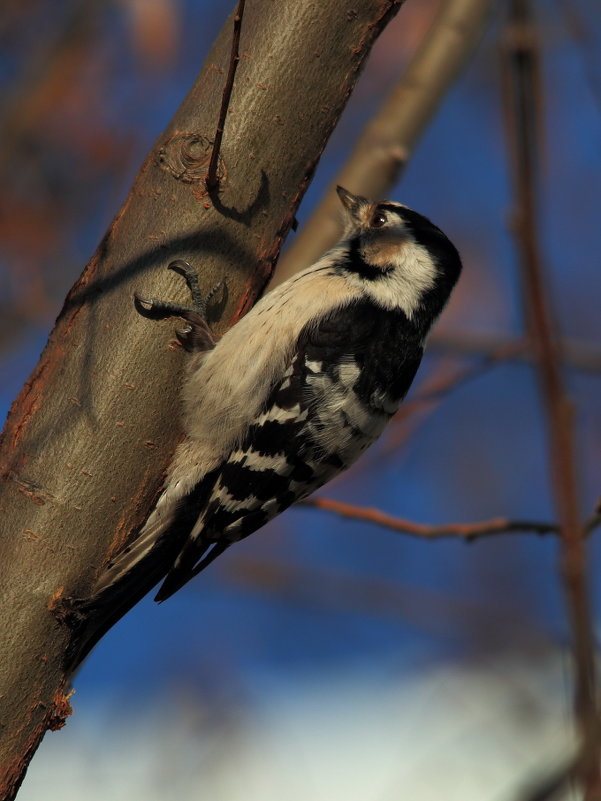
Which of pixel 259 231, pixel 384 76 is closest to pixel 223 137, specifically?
pixel 259 231

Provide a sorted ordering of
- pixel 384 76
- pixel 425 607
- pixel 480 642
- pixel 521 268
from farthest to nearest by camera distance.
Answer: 1. pixel 384 76
2. pixel 480 642
3. pixel 425 607
4. pixel 521 268

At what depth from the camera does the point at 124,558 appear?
112 inches

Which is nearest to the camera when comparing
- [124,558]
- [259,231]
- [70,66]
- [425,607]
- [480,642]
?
[124,558]

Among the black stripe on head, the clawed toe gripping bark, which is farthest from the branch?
the clawed toe gripping bark

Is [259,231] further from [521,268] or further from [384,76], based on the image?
[384,76]

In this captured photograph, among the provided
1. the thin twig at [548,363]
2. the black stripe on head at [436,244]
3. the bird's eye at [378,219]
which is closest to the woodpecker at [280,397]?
the black stripe on head at [436,244]

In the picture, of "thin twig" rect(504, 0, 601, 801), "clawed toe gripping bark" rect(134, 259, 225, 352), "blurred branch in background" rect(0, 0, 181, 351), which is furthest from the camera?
"blurred branch in background" rect(0, 0, 181, 351)

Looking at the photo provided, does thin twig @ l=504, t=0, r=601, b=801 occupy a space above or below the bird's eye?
below

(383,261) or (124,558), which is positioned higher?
A: (383,261)

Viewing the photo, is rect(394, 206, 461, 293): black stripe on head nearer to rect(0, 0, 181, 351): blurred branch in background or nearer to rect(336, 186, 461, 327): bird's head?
rect(336, 186, 461, 327): bird's head

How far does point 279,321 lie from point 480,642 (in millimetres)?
3084

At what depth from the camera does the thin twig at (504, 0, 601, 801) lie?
1458 millimetres

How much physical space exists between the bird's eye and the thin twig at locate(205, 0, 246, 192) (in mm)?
1303

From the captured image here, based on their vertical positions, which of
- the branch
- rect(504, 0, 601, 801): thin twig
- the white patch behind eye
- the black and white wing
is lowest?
rect(504, 0, 601, 801): thin twig
